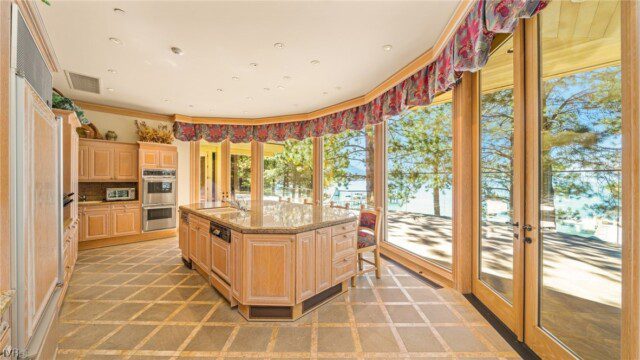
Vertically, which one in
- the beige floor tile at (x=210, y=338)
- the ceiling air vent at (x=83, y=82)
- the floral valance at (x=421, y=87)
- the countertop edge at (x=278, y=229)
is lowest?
the beige floor tile at (x=210, y=338)

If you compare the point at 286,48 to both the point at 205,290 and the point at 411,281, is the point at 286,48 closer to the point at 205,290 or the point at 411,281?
the point at 205,290

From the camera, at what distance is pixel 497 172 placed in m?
2.29

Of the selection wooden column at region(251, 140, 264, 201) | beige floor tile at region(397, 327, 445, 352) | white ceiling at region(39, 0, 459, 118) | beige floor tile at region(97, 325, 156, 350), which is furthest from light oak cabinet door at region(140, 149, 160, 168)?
beige floor tile at region(397, 327, 445, 352)

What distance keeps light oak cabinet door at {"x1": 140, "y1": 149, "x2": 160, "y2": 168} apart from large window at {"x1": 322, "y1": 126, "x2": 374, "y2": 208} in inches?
129

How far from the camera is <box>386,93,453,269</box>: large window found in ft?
10.8

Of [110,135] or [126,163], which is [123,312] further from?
[110,135]

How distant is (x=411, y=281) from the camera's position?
2994mm

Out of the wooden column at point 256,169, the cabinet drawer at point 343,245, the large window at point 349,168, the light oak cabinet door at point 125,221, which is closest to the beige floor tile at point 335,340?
the cabinet drawer at point 343,245

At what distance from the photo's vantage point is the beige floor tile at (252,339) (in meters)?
1.86

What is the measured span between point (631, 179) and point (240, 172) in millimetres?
5920

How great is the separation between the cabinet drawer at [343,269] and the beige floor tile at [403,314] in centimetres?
49

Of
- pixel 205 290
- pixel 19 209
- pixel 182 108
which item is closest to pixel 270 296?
pixel 205 290

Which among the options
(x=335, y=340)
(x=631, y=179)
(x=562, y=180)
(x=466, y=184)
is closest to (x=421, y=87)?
(x=466, y=184)

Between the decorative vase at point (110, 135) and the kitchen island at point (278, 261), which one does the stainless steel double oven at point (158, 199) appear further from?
the kitchen island at point (278, 261)
